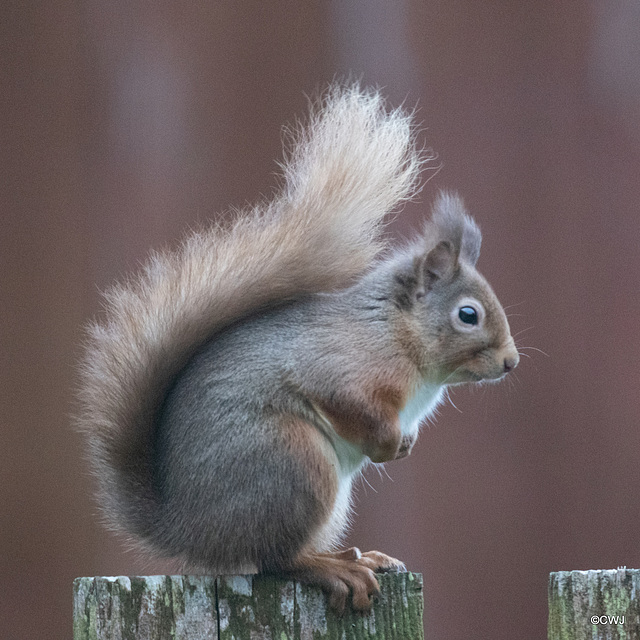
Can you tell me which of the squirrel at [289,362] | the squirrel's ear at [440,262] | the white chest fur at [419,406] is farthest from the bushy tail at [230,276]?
the white chest fur at [419,406]

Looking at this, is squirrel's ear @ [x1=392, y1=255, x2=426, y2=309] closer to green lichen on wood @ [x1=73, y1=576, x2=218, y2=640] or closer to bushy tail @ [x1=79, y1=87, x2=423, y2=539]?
bushy tail @ [x1=79, y1=87, x2=423, y2=539]

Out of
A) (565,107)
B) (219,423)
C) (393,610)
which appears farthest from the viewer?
(565,107)

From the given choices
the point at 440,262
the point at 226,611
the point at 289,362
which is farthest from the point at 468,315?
the point at 226,611

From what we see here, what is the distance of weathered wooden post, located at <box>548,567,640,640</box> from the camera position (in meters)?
1.06

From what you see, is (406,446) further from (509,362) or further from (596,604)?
(596,604)

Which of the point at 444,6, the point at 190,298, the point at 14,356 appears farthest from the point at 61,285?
the point at 444,6

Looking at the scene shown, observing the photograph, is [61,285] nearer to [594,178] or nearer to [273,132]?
[273,132]

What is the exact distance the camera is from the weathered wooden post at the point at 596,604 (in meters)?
1.06

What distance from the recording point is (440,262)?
152 centimetres

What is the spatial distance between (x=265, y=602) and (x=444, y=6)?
1241 millimetres

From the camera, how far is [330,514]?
1.31 metres

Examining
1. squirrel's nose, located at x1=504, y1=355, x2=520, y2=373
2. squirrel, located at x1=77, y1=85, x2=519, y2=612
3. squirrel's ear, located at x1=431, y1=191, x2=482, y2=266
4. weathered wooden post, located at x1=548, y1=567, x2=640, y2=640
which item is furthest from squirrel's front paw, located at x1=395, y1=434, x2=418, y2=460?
weathered wooden post, located at x1=548, y1=567, x2=640, y2=640

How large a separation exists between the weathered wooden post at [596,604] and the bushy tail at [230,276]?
52cm

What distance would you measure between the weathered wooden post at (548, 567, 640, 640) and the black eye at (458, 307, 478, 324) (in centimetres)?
49
